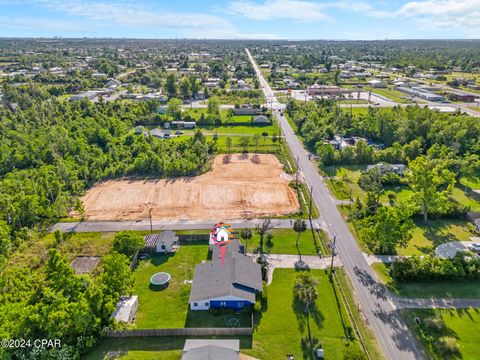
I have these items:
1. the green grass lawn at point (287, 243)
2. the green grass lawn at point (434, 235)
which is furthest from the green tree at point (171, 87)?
the green grass lawn at point (434, 235)

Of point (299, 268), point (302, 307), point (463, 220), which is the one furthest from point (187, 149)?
point (463, 220)

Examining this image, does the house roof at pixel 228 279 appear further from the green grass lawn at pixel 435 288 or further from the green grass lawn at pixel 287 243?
the green grass lawn at pixel 435 288

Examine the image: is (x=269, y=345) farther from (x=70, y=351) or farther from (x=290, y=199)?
(x=290, y=199)

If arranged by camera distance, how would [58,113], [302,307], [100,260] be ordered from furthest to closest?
[58,113], [100,260], [302,307]

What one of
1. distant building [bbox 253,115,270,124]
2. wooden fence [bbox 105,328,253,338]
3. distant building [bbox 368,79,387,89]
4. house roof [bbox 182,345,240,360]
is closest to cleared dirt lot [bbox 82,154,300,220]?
wooden fence [bbox 105,328,253,338]

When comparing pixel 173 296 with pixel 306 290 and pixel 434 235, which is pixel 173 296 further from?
pixel 434 235

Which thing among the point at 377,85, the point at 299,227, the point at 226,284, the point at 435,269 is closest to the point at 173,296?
the point at 226,284

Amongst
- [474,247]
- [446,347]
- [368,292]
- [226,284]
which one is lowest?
[368,292]
